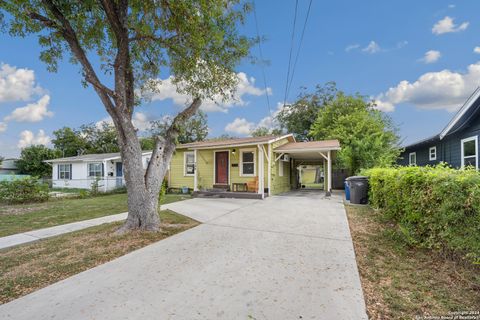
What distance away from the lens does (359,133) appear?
16547 mm

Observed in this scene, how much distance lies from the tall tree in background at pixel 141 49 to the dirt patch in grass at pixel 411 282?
4238 millimetres

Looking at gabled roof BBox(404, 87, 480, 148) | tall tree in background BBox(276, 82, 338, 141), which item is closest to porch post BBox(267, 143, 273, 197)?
gabled roof BBox(404, 87, 480, 148)

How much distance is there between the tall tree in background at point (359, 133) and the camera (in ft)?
44.3

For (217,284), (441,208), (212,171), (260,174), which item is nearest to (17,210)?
(212,171)

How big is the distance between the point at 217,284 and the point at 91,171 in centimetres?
1954

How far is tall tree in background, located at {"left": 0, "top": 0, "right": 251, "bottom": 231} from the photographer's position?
17.0 feet

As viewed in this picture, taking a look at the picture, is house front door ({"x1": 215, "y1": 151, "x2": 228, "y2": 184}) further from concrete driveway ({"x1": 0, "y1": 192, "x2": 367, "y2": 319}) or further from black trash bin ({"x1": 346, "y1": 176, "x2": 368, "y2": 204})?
concrete driveway ({"x1": 0, "y1": 192, "x2": 367, "y2": 319})

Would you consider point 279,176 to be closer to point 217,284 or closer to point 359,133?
point 359,133

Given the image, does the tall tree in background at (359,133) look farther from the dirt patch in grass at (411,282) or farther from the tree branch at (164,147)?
the tree branch at (164,147)

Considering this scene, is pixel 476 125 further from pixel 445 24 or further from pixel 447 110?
pixel 447 110

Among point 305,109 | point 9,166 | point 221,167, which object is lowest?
point 221,167

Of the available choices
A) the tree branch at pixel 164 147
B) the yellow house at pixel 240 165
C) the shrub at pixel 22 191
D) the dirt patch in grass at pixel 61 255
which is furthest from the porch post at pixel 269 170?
the shrub at pixel 22 191

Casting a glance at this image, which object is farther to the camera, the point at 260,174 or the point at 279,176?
the point at 279,176

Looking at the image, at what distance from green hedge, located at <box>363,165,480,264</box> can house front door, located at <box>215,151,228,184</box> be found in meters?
8.70
